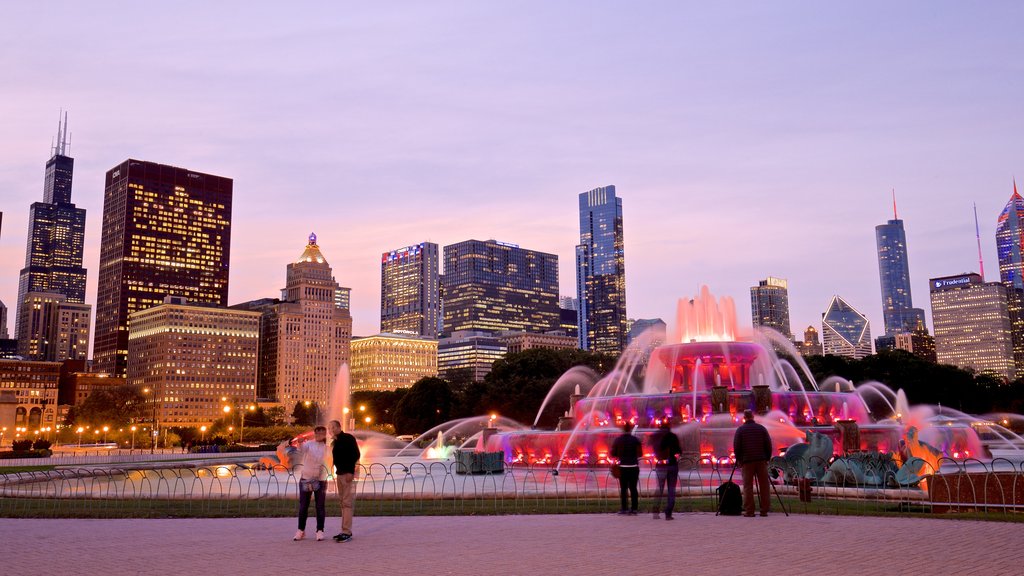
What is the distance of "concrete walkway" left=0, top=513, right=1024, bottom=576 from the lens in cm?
1163

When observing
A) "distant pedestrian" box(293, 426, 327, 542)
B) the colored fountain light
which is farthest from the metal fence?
the colored fountain light

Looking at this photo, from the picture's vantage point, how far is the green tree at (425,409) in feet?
368

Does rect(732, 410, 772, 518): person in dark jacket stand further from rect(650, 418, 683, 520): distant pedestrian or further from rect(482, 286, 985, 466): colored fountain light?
rect(482, 286, 985, 466): colored fountain light

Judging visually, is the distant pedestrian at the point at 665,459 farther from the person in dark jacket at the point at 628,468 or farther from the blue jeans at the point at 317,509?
the blue jeans at the point at 317,509

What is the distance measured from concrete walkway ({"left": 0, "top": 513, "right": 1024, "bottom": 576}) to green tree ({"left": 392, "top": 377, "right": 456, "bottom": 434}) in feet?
310

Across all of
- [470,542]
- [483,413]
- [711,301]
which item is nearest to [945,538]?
[470,542]

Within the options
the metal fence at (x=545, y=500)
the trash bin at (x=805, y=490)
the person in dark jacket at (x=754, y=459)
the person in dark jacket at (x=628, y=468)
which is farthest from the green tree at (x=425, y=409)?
the person in dark jacket at (x=754, y=459)

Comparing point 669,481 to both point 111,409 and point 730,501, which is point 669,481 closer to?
point 730,501

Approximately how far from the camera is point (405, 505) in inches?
885

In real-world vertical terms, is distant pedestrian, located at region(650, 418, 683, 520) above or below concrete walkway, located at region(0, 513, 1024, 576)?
above

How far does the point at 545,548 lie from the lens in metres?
13.6

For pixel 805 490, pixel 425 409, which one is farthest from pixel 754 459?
pixel 425 409

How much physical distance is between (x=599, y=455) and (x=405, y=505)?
54.3ft

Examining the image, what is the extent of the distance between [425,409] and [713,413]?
75.1m
